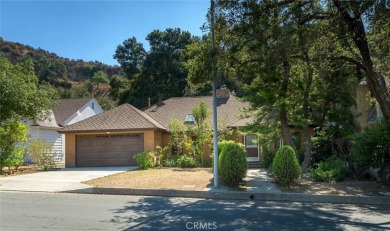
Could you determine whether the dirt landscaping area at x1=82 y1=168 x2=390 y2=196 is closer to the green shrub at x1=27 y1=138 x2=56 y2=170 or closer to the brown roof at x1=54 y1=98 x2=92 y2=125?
the green shrub at x1=27 y1=138 x2=56 y2=170

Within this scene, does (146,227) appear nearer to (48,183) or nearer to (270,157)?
(48,183)

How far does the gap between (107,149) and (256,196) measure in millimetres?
14121

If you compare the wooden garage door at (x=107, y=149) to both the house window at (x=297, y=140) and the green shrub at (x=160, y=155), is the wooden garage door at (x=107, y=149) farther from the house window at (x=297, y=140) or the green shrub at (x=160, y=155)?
the house window at (x=297, y=140)

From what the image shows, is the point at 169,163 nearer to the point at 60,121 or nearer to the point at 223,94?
the point at 223,94

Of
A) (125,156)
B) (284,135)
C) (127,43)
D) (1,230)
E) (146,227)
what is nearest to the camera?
(1,230)

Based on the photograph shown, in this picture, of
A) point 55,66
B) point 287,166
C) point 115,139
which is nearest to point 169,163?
point 115,139

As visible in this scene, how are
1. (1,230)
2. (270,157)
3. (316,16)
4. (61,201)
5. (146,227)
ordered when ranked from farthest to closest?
(270,157) < (316,16) < (61,201) < (146,227) < (1,230)

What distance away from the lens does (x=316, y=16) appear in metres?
11.9

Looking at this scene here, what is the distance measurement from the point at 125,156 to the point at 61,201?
12.6m

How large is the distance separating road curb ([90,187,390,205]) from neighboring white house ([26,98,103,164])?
13.6m

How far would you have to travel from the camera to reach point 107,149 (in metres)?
23.1

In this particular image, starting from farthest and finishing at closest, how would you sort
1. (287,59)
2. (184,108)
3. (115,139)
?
(184,108)
(115,139)
(287,59)

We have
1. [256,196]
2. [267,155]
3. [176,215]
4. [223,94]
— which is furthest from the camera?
[223,94]

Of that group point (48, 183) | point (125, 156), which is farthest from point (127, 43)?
point (48, 183)
